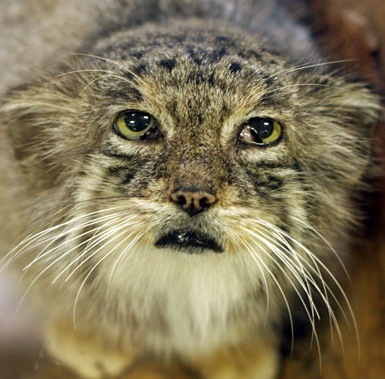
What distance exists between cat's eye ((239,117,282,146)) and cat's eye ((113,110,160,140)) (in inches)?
7.0

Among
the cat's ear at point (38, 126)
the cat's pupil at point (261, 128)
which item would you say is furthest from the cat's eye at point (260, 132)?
the cat's ear at point (38, 126)

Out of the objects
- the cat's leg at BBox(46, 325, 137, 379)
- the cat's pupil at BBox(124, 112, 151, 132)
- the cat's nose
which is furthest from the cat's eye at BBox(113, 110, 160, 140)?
the cat's leg at BBox(46, 325, 137, 379)

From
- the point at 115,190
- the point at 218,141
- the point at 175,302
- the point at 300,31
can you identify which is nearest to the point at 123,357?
the point at 175,302

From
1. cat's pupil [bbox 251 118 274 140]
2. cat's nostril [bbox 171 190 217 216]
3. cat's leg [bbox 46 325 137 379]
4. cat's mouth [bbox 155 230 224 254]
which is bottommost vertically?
cat's leg [bbox 46 325 137 379]

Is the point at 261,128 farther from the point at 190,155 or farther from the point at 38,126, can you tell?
the point at 38,126

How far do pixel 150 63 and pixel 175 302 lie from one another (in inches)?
21.5

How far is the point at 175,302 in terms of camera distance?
1.57 meters

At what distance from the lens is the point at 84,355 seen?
5.82ft

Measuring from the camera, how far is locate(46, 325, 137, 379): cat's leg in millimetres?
1750

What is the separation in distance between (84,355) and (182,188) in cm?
73

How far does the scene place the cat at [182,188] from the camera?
1352 mm

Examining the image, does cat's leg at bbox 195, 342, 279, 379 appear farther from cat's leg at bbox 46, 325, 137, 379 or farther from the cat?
cat's leg at bbox 46, 325, 137, 379

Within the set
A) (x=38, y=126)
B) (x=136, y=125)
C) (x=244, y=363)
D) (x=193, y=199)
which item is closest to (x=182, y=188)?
(x=193, y=199)

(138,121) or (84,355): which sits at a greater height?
(138,121)
